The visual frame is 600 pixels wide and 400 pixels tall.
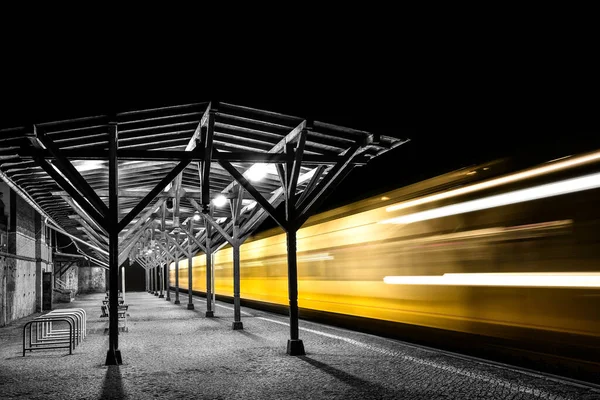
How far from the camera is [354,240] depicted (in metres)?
9.50

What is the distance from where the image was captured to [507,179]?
233 inches

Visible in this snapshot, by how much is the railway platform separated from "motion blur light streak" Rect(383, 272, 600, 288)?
1.00m

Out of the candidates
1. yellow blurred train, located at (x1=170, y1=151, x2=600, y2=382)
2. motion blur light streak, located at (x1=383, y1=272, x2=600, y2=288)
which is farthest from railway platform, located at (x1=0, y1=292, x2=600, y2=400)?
motion blur light streak, located at (x1=383, y1=272, x2=600, y2=288)

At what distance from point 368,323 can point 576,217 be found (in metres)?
4.81

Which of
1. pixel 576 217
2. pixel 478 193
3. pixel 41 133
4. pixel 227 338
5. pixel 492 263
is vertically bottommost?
pixel 227 338

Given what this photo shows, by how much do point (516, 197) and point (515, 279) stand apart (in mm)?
880

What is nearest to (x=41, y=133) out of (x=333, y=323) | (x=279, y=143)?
(x=279, y=143)

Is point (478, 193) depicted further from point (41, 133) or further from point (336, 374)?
point (41, 133)

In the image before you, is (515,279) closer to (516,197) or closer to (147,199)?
(516,197)

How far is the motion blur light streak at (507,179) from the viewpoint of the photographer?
498 cm

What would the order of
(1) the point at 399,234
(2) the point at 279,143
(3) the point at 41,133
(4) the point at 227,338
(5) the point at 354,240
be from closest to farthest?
(3) the point at 41,133, (1) the point at 399,234, (2) the point at 279,143, (5) the point at 354,240, (4) the point at 227,338

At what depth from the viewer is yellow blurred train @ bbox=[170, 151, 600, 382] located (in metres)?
4.85

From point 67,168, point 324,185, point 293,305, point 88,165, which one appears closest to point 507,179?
point 324,185

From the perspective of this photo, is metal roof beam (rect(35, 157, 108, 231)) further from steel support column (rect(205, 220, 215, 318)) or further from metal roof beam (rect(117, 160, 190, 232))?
steel support column (rect(205, 220, 215, 318))
